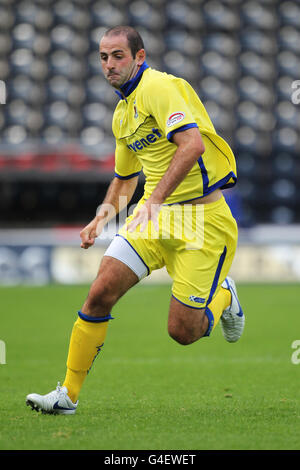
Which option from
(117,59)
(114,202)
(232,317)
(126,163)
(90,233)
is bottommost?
(232,317)

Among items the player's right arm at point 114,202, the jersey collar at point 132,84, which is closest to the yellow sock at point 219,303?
the player's right arm at point 114,202

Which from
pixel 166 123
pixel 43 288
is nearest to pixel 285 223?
pixel 43 288

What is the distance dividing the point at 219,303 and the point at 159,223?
683mm

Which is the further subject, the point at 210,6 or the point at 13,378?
the point at 210,6

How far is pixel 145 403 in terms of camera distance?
14.7ft

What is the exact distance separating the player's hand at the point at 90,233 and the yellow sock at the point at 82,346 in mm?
382

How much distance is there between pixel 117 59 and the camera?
398 centimetres

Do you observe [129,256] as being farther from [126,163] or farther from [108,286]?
[126,163]

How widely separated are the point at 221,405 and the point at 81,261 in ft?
33.8

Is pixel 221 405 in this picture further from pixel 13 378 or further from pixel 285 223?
pixel 285 223

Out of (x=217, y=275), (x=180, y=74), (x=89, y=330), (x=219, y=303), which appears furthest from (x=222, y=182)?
(x=180, y=74)

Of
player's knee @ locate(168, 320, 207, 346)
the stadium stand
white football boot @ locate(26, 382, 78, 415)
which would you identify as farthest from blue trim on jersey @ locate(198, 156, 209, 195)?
the stadium stand

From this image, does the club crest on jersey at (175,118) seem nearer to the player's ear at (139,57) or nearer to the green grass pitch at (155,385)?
the player's ear at (139,57)
